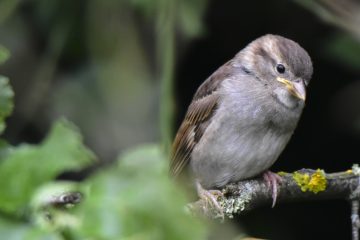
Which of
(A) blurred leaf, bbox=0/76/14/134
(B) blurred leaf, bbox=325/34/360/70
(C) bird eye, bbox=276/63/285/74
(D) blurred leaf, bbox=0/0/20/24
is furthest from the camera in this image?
(B) blurred leaf, bbox=325/34/360/70

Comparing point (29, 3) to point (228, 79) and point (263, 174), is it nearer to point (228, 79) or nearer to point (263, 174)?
point (228, 79)

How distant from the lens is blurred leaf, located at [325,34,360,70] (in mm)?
4336

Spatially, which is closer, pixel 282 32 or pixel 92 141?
pixel 92 141

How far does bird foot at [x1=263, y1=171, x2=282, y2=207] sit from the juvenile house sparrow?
31mm

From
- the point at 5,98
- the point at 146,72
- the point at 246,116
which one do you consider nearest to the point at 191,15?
the point at 146,72

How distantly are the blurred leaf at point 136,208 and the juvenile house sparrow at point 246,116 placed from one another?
267cm

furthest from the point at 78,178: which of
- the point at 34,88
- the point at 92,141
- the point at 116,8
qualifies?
the point at 116,8

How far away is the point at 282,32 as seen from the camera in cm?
510

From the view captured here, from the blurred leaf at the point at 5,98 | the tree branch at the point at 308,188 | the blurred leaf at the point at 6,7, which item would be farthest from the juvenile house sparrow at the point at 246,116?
the blurred leaf at the point at 5,98

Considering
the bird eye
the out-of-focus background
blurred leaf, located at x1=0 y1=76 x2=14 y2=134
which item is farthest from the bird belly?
blurred leaf, located at x1=0 y1=76 x2=14 y2=134

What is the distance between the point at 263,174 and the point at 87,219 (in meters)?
2.80

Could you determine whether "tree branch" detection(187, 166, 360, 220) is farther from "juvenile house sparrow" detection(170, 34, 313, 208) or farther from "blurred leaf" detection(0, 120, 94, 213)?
"blurred leaf" detection(0, 120, 94, 213)

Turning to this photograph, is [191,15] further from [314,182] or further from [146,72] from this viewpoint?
[314,182]

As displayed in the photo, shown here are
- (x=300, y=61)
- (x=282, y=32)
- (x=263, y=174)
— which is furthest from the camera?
(x=282, y=32)
